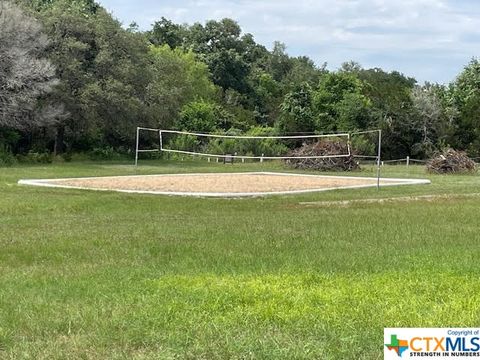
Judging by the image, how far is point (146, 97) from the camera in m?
42.6

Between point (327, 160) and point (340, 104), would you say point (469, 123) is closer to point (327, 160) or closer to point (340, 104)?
point (340, 104)

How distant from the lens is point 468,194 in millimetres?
20812

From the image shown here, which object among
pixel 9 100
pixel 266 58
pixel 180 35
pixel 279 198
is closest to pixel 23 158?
pixel 9 100

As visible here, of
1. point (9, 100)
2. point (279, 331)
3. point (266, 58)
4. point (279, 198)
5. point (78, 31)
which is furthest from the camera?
point (266, 58)

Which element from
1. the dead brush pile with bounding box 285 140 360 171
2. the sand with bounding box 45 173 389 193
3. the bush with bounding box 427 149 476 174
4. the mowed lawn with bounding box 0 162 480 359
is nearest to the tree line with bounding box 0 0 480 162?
the dead brush pile with bounding box 285 140 360 171

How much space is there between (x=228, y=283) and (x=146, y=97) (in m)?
37.3

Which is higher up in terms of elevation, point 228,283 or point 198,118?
point 198,118

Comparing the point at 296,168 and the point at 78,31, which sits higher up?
the point at 78,31

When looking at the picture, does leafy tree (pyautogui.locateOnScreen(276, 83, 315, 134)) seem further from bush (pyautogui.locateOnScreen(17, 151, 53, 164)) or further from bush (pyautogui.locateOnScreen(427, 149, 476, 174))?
bush (pyautogui.locateOnScreen(17, 151, 53, 164))

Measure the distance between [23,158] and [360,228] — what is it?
31045 millimetres

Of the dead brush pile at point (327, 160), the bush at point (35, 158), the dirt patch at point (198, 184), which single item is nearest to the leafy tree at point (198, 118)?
the bush at point (35, 158)

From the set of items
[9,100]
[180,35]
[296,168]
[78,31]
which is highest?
[180,35]

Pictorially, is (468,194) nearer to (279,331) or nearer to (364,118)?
(279,331)

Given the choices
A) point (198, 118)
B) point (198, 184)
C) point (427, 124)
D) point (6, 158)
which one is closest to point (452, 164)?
point (427, 124)
